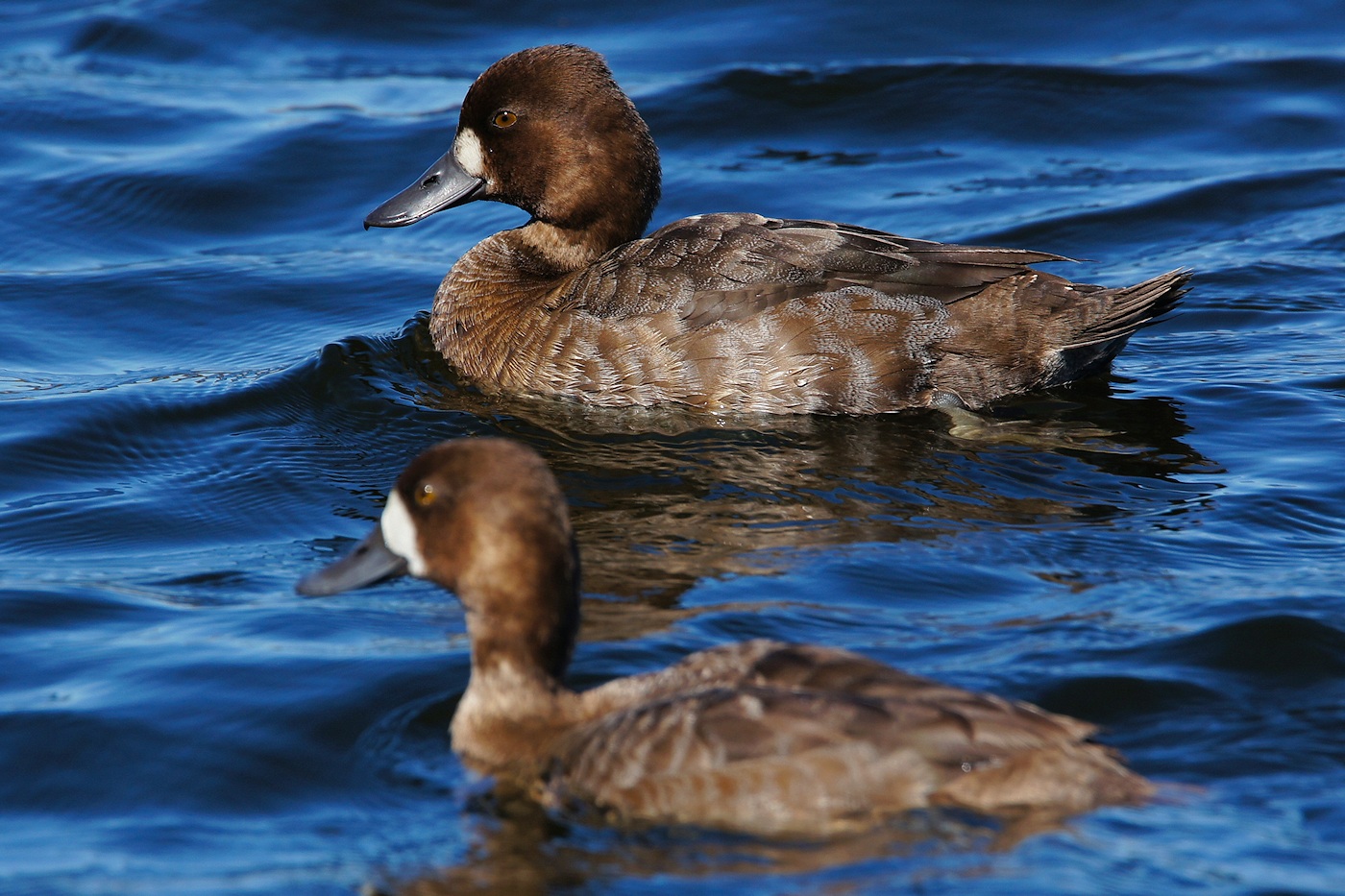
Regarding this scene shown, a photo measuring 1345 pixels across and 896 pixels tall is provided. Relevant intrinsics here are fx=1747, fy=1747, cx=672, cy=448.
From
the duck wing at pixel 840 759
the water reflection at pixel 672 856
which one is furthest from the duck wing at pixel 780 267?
the water reflection at pixel 672 856

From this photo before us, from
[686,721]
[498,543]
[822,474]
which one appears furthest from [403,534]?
[822,474]

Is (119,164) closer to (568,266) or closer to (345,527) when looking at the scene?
(568,266)

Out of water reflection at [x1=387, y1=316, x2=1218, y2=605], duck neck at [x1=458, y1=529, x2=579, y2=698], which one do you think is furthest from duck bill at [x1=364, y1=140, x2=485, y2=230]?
duck neck at [x1=458, y1=529, x2=579, y2=698]

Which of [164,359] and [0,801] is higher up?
[164,359]

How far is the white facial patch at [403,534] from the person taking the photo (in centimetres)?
516

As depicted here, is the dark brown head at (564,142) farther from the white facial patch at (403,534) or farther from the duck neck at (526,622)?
the duck neck at (526,622)

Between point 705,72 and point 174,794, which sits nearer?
point 174,794

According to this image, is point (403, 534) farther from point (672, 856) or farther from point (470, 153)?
point (470, 153)

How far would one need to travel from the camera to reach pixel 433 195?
29.9 ft

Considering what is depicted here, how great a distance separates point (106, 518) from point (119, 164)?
220 inches

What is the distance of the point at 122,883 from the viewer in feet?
15.0

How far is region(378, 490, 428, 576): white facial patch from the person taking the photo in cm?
516

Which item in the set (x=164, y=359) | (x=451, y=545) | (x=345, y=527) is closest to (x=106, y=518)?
(x=345, y=527)

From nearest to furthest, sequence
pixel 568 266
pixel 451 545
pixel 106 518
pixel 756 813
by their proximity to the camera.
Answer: pixel 756 813
pixel 451 545
pixel 106 518
pixel 568 266
